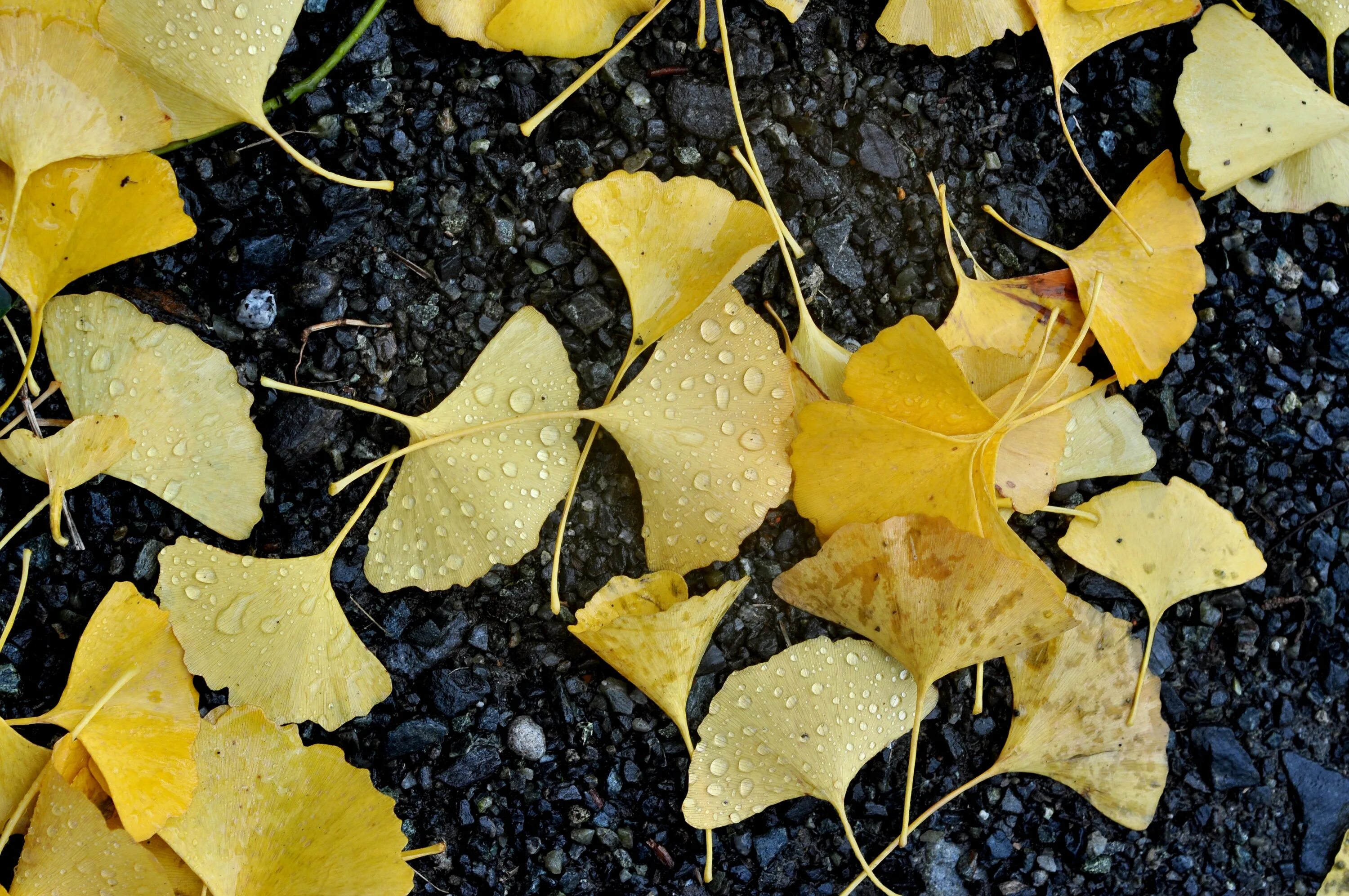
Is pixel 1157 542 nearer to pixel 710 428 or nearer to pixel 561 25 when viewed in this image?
pixel 710 428

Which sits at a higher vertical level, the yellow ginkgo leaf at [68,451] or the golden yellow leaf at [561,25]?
the golden yellow leaf at [561,25]

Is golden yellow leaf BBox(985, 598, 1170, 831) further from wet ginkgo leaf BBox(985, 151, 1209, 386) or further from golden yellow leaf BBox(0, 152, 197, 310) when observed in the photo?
golden yellow leaf BBox(0, 152, 197, 310)

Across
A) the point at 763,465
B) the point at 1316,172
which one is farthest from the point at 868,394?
the point at 1316,172

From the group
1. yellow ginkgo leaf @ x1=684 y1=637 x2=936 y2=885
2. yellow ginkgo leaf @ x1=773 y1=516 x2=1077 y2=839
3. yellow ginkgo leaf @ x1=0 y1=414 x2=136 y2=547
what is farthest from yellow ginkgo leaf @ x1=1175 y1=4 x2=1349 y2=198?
yellow ginkgo leaf @ x1=0 y1=414 x2=136 y2=547

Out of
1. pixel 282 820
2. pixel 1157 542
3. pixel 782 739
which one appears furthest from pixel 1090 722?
pixel 282 820

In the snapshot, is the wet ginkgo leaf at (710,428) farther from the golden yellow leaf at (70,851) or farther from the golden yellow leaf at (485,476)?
the golden yellow leaf at (70,851)

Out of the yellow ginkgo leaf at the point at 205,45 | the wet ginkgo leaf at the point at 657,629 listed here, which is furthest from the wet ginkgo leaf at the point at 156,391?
the wet ginkgo leaf at the point at 657,629
